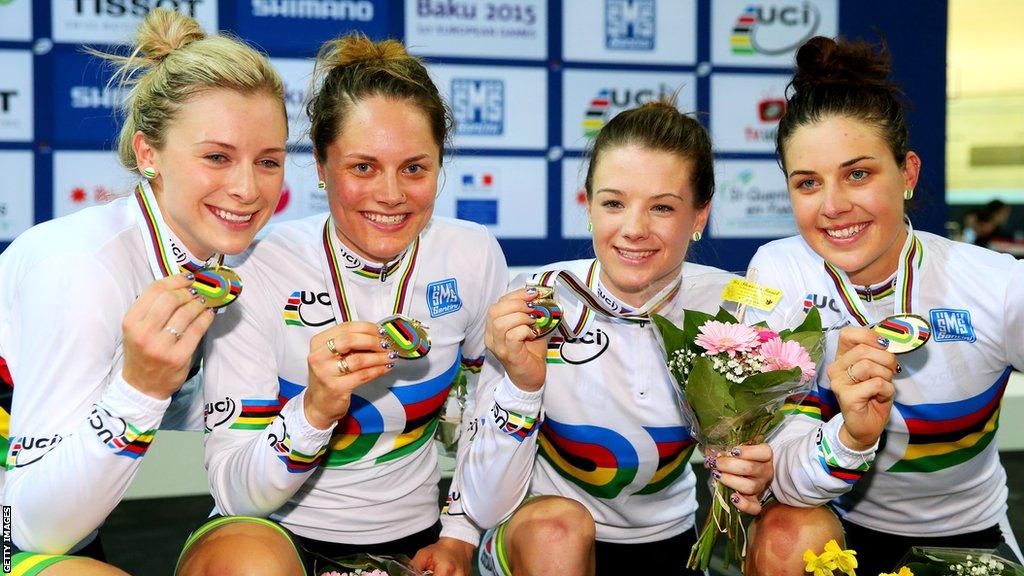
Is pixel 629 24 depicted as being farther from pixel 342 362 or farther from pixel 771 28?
pixel 342 362

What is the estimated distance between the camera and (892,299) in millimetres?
2408

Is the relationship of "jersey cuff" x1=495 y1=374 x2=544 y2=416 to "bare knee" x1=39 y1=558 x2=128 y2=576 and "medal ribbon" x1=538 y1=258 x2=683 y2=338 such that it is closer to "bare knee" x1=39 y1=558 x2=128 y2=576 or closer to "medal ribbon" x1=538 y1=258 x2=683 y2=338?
"medal ribbon" x1=538 y1=258 x2=683 y2=338

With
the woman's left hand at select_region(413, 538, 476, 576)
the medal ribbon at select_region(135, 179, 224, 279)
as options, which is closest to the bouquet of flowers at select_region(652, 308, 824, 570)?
the woman's left hand at select_region(413, 538, 476, 576)

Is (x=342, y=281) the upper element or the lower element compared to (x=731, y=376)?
upper

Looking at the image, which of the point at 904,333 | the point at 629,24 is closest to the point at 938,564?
the point at 904,333

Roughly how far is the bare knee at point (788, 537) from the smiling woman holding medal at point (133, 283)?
1.26 metres

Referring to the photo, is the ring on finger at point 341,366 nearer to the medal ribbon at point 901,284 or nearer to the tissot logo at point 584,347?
the tissot logo at point 584,347

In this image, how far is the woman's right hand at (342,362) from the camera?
1.93 meters

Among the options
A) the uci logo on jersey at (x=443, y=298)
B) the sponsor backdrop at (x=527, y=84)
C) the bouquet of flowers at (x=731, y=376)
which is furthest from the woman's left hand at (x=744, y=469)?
the sponsor backdrop at (x=527, y=84)

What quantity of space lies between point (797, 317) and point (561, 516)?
2.34 ft

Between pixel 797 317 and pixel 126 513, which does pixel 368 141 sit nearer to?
pixel 797 317

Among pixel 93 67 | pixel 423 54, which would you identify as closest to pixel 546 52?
pixel 423 54

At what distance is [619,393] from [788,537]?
511 millimetres

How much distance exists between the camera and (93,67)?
4.80 metres
